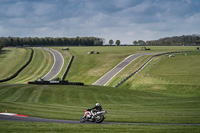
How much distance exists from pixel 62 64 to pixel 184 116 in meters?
92.1

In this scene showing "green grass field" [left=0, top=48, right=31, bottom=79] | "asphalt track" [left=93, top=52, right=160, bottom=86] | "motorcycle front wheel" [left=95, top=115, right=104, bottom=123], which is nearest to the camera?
"motorcycle front wheel" [left=95, top=115, right=104, bottom=123]

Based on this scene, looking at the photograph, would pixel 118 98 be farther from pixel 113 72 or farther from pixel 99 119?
pixel 113 72

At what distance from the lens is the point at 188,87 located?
6225 cm

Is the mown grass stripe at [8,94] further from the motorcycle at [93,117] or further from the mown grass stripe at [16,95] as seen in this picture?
the motorcycle at [93,117]

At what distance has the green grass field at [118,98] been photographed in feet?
76.1

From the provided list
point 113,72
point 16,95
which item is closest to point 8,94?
point 16,95

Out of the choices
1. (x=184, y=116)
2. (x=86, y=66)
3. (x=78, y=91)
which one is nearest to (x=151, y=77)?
(x=78, y=91)

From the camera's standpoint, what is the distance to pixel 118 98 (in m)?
47.2

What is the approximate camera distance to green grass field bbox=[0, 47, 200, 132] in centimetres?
2319

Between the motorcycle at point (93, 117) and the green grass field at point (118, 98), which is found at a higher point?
the motorcycle at point (93, 117)

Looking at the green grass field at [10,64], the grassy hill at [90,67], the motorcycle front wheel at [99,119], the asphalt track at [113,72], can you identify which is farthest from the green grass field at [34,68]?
the motorcycle front wheel at [99,119]

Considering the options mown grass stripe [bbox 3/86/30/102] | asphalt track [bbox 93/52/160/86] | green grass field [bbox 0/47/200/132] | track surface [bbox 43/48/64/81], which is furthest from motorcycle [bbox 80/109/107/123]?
track surface [bbox 43/48/64/81]

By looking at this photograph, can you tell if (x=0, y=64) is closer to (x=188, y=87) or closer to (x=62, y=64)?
(x=62, y=64)

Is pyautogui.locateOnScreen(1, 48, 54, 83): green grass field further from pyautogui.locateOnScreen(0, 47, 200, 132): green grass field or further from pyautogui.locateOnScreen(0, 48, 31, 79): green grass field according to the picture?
pyautogui.locateOnScreen(0, 47, 200, 132): green grass field
